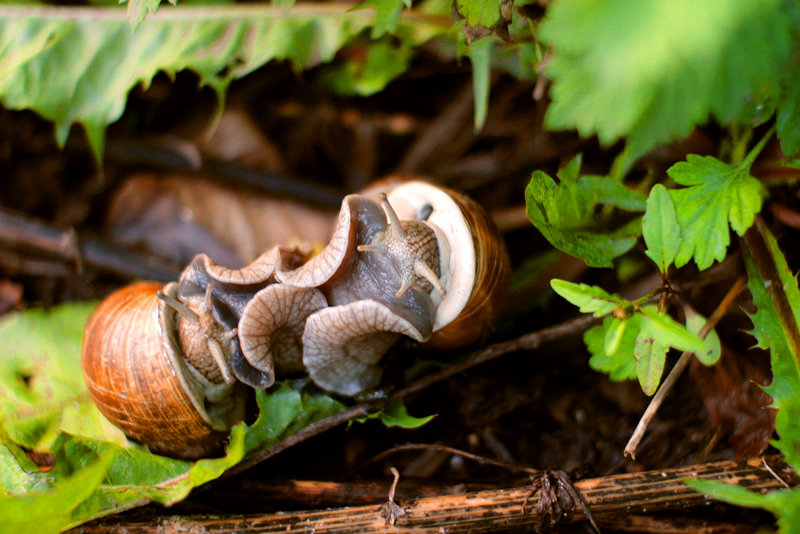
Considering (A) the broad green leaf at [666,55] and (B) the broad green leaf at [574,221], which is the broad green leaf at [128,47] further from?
(A) the broad green leaf at [666,55]

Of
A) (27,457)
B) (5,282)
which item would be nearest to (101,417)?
(27,457)

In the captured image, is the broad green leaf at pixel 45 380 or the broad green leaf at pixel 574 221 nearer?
the broad green leaf at pixel 574 221

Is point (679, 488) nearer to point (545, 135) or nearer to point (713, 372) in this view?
point (713, 372)

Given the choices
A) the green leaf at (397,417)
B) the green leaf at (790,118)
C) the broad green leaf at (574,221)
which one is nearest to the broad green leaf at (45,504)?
the green leaf at (397,417)

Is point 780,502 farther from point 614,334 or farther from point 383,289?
point 383,289

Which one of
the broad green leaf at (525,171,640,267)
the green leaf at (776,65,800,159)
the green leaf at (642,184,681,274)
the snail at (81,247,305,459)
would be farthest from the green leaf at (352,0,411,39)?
A: the green leaf at (776,65,800,159)

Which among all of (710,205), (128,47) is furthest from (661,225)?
(128,47)

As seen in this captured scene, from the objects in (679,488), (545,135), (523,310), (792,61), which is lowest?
(679,488)
